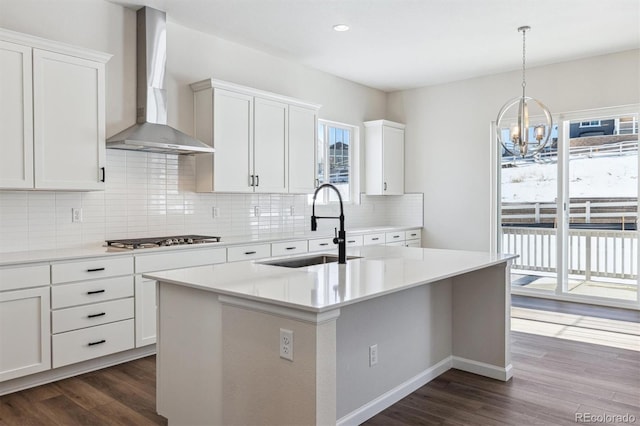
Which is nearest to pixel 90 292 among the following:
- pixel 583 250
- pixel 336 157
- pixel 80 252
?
pixel 80 252

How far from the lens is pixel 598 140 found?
5.51 m

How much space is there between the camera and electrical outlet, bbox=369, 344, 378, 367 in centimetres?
272

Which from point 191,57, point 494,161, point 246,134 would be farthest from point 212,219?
point 494,161

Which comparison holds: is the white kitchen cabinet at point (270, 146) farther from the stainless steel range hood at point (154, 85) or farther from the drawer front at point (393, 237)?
the drawer front at point (393, 237)

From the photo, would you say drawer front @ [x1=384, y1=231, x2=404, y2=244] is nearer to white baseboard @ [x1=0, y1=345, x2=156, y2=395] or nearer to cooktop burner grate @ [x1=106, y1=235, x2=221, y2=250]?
cooktop burner grate @ [x1=106, y1=235, x2=221, y2=250]

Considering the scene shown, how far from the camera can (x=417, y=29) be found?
14.7 feet

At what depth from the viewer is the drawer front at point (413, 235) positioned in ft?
21.6

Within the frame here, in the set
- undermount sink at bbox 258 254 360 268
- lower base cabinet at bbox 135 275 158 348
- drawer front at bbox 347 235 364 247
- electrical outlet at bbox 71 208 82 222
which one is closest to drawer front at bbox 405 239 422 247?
drawer front at bbox 347 235 364 247

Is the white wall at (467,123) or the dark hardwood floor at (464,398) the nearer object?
the dark hardwood floor at (464,398)

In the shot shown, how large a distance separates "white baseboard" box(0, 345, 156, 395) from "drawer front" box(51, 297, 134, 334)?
29cm

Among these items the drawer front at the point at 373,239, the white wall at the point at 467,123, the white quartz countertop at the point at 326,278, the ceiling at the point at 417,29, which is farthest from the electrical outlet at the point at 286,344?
the white wall at the point at 467,123

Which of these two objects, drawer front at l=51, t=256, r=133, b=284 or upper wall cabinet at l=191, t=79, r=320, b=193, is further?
upper wall cabinet at l=191, t=79, r=320, b=193

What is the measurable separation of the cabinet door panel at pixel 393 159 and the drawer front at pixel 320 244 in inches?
64.1

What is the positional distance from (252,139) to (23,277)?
7.82 ft
